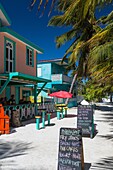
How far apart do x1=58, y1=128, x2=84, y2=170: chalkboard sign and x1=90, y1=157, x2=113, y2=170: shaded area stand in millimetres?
1075

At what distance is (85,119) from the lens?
10227 mm

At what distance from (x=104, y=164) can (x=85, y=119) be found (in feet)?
13.8

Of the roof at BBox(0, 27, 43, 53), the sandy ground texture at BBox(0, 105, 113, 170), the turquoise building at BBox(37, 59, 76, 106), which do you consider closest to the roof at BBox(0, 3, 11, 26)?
the roof at BBox(0, 27, 43, 53)

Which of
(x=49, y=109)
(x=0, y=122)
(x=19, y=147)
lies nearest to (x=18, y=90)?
(x=49, y=109)

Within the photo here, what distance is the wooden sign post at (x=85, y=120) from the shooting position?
995 cm

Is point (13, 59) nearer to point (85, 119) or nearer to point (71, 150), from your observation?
point (85, 119)

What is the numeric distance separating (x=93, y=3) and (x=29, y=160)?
454cm

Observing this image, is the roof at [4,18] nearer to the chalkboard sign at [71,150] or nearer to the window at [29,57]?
the window at [29,57]

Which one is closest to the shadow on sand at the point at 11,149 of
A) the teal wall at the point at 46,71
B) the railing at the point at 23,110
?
the railing at the point at 23,110

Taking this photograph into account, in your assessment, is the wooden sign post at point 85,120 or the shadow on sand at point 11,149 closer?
the shadow on sand at point 11,149

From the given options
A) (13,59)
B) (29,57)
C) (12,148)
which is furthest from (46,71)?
(12,148)

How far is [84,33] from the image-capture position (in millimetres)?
22969

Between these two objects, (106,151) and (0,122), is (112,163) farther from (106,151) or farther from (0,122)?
(0,122)

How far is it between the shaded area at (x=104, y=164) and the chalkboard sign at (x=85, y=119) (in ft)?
11.1
